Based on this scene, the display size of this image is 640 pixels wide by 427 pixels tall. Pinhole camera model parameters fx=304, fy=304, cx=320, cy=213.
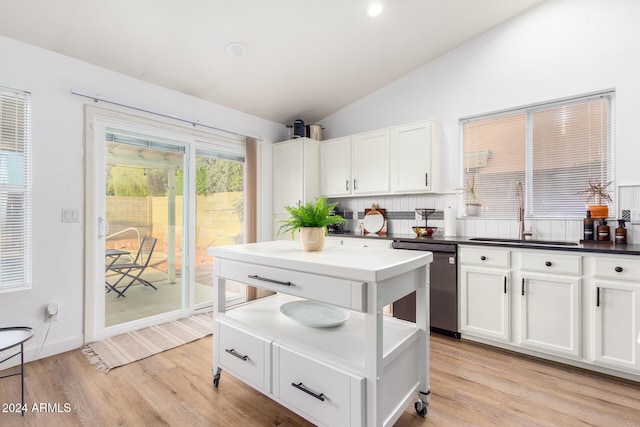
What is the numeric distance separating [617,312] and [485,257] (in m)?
0.90

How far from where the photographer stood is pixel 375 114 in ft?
13.4

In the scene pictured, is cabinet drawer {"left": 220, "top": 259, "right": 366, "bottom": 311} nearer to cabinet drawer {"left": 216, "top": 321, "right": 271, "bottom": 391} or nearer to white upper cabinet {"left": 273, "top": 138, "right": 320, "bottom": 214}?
cabinet drawer {"left": 216, "top": 321, "right": 271, "bottom": 391}

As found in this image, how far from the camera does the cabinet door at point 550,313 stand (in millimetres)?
2307

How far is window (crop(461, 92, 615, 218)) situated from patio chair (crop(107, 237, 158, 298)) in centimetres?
356

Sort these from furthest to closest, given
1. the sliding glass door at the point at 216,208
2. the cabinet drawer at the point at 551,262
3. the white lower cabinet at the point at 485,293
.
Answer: the sliding glass door at the point at 216,208 → the white lower cabinet at the point at 485,293 → the cabinet drawer at the point at 551,262

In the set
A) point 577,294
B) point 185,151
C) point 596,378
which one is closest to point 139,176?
point 185,151

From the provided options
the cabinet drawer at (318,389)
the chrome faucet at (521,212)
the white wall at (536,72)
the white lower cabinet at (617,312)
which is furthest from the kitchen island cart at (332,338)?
the white wall at (536,72)

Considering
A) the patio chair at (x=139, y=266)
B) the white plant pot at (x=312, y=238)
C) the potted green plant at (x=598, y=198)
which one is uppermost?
the potted green plant at (x=598, y=198)

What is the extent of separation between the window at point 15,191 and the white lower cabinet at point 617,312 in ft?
14.3

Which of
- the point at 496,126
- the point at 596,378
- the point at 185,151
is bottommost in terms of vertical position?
the point at 596,378

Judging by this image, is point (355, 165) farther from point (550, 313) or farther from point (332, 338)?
point (332, 338)

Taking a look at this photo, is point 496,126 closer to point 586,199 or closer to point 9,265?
point 586,199

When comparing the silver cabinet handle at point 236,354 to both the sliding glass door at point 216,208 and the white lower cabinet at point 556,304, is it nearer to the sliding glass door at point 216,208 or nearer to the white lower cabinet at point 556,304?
the sliding glass door at point 216,208

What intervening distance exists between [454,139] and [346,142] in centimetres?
131
